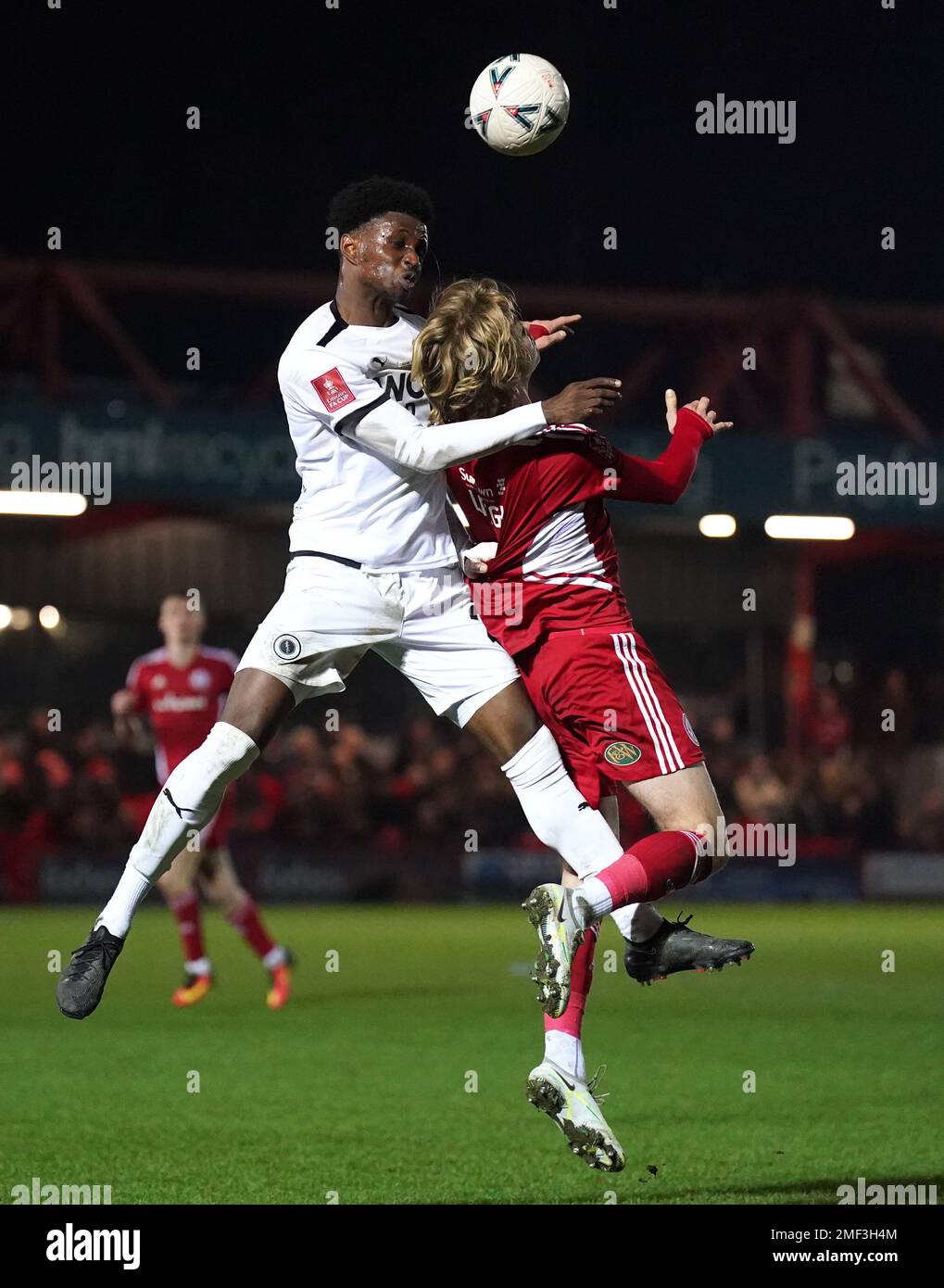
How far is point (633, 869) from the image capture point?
5.11m

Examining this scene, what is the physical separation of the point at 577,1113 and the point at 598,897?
68 centimetres

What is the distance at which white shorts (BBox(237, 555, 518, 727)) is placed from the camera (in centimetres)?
539

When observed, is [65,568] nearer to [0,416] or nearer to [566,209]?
[0,416]

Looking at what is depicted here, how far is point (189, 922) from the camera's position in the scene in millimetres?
10844

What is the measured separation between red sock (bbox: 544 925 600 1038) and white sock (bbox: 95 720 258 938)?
1.20m

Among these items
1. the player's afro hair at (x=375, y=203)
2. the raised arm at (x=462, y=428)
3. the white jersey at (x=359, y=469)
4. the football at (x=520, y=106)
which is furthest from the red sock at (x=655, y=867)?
the football at (x=520, y=106)

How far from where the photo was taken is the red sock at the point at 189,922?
35.5 feet

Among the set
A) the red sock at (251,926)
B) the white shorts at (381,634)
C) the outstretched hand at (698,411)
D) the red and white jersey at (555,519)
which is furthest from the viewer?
the red sock at (251,926)

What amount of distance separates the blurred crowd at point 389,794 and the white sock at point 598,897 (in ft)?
44.7

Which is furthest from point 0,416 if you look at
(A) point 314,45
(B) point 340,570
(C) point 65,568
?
(B) point 340,570

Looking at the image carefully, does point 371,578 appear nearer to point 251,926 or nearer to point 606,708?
point 606,708

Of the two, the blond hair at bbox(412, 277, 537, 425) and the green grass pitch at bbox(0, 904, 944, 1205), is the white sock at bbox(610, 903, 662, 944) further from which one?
the blond hair at bbox(412, 277, 537, 425)

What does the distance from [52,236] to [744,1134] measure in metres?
20.5

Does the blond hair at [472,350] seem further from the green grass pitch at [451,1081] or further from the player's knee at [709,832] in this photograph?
the green grass pitch at [451,1081]
